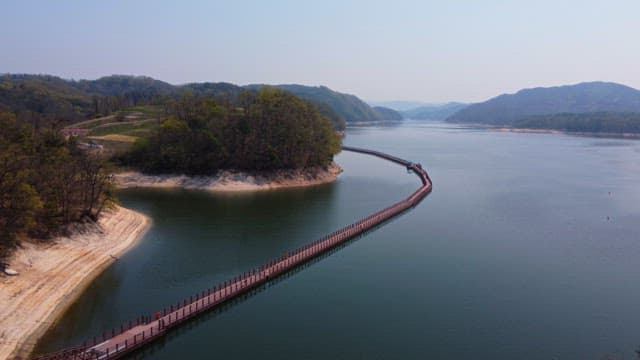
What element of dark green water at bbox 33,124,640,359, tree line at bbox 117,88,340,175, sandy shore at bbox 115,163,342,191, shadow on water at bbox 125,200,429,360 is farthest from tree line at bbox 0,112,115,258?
tree line at bbox 117,88,340,175

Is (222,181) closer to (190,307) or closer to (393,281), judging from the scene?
(393,281)

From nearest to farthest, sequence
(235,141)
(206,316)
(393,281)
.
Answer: (206,316), (393,281), (235,141)

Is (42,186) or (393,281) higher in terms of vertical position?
(42,186)

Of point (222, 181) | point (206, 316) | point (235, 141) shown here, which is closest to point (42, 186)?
point (206, 316)

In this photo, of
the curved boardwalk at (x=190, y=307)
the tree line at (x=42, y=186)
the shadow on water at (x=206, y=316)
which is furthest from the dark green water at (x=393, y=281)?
the tree line at (x=42, y=186)

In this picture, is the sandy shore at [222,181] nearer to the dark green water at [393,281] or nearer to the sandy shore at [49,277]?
the dark green water at [393,281]

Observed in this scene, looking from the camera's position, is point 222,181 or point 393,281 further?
point 222,181

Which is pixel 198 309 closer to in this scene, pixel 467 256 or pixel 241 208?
pixel 467 256

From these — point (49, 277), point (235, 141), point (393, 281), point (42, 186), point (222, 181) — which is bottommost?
point (393, 281)
